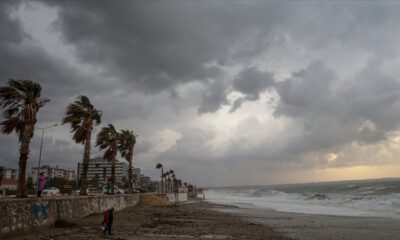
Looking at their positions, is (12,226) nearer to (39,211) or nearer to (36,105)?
(39,211)

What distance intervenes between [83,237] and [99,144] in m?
33.8

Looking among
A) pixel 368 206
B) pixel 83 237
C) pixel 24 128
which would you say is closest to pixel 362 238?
pixel 83 237

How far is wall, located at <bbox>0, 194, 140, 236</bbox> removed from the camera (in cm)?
1577

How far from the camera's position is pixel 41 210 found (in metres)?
18.7

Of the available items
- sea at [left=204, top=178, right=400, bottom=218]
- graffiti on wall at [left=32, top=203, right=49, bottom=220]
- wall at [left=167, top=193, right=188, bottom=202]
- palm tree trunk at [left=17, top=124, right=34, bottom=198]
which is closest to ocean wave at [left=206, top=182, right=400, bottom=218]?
sea at [left=204, top=178, right=400, bottom=218]

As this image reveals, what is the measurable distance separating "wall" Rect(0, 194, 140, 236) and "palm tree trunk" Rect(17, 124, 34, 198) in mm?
2550

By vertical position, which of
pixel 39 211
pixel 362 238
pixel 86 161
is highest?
pixel 86 161

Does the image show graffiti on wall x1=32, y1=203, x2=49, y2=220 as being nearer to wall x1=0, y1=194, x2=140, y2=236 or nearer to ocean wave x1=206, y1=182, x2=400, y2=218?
wall x1=0, y1=194, x2=140, y2=236

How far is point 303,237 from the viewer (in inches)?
832

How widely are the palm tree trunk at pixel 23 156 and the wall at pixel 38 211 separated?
2.55 meters

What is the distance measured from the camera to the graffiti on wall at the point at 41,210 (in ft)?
59.8

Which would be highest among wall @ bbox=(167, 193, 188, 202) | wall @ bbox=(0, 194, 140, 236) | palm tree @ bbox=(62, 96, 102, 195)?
palm tree @ bbox=(62, 96, 102, 195)

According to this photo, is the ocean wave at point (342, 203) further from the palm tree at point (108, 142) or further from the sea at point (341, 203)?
the palm tree at point (108, 142)

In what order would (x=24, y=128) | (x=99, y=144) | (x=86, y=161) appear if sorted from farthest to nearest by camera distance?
(x=99, y=144) → (x=86, y=161) → (x=24, y=128)
